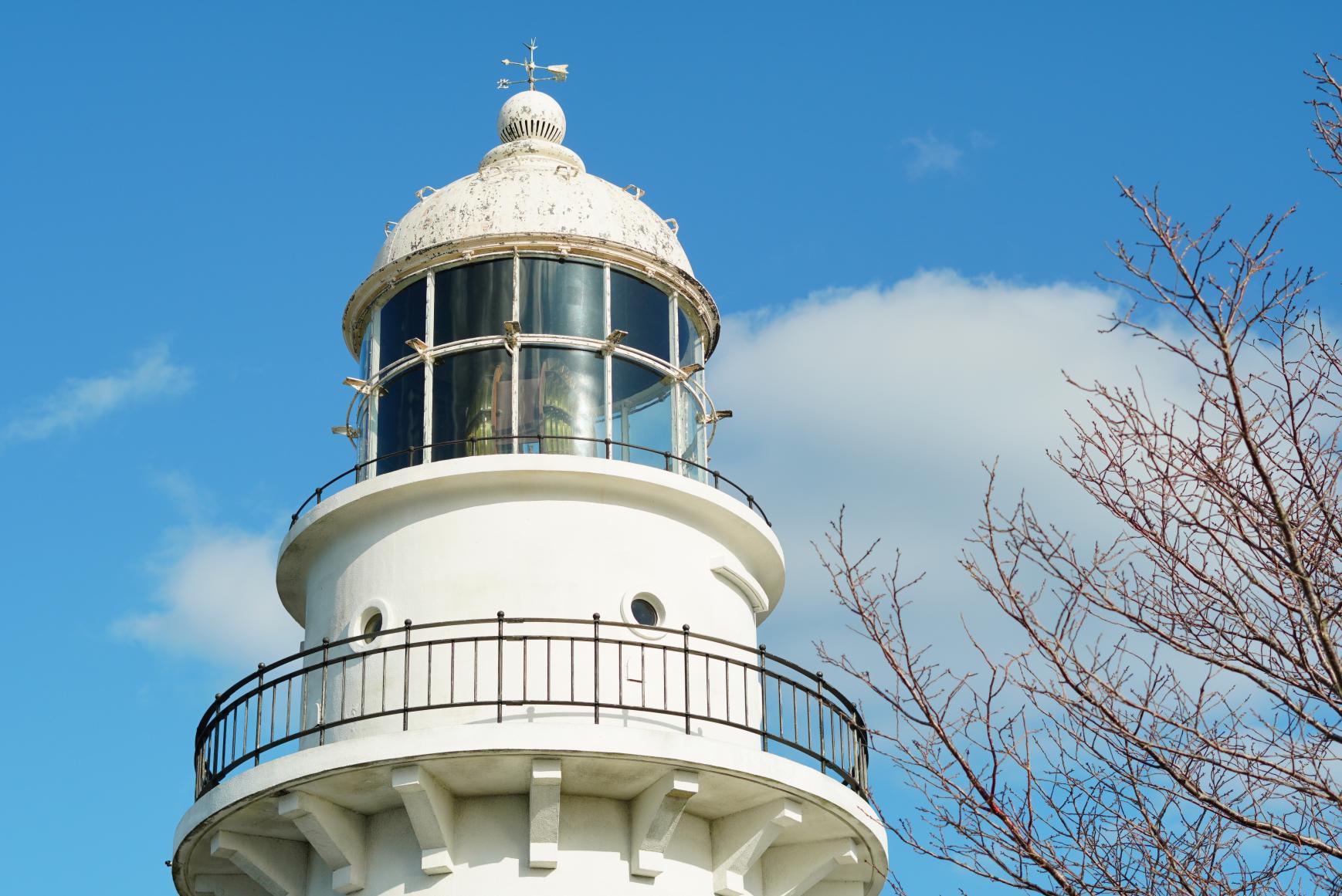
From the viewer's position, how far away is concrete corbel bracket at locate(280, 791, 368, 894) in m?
15.8

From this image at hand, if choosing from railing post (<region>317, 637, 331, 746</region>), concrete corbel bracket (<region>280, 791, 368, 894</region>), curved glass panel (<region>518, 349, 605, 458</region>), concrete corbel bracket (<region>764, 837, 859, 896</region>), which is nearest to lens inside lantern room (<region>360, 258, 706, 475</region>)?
curved glass panel (<region>518, 349, 605, 458</region>)

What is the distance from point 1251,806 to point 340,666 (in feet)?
29.4

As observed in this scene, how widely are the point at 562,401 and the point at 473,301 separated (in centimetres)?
139

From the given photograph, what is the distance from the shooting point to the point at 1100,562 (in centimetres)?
1037

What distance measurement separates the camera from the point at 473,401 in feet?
58.3

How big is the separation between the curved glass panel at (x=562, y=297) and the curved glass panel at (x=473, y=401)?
483 mm

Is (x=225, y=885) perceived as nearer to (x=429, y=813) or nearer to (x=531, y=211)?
(x=429, y=813)

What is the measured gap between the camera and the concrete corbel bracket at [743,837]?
53.4 ft

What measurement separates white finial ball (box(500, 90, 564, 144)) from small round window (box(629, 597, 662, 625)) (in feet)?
18.3

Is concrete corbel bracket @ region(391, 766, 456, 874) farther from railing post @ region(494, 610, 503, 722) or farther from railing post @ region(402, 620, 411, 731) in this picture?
railing post @ region(494, 610, 503, 722)

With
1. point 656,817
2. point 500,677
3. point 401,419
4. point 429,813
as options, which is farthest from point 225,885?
point 401,419

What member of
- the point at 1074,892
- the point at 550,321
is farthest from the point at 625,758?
the point at 1074,892

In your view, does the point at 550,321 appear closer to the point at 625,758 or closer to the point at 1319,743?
the point at 625,758

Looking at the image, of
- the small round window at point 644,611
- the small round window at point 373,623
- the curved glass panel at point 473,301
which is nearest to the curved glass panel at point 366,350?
the curved glass panel at point 473,301
